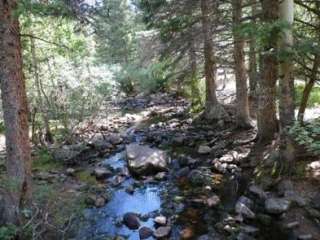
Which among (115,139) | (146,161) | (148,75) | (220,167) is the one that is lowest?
(220,167)

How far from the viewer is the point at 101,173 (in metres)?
9.73

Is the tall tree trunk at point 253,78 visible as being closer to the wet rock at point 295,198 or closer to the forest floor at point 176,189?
the forest floor at point 176,189

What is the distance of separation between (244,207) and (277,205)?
2.04ft

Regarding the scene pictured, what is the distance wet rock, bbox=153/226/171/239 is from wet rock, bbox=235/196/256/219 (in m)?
1.44

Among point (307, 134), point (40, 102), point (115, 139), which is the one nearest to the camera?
point (307, 134)

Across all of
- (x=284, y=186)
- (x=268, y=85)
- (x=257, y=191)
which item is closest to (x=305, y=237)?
(x=284, y=186)

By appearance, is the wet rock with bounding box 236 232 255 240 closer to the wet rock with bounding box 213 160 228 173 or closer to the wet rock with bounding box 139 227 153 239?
the wet rock with bounding box 139 227 153 239

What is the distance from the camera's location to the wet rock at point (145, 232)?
6.43 m

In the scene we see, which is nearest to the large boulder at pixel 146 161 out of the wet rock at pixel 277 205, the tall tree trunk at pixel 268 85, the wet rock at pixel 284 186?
the tall tree trunk at pixel 268 85

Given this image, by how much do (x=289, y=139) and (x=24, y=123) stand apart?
202 inches

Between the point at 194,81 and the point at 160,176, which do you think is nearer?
the point at 160,176

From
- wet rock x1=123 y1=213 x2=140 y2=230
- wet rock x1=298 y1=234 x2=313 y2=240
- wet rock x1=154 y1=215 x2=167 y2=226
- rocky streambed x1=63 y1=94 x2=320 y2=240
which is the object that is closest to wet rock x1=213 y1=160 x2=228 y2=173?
rocky streambed x1=63 y1=94 x2=320 y2=240

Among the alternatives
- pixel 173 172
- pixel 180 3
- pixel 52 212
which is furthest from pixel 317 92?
pixel 52 212

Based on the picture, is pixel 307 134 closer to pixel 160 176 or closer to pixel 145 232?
pixel 145 232
